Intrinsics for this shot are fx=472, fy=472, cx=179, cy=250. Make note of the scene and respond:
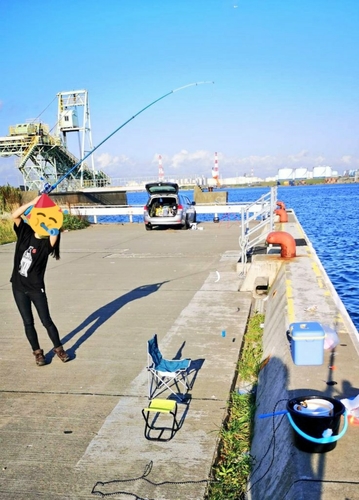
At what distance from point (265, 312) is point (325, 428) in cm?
465

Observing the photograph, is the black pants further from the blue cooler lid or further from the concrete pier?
the blue cooler lid

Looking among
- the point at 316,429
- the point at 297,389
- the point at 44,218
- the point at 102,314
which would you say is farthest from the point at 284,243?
the point at 316,429

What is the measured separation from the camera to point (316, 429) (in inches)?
123

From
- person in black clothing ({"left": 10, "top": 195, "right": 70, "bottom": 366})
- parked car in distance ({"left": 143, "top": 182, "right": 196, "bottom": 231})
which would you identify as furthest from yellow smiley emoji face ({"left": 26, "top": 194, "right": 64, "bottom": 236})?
parked car in distance ({"left": 143, "top": 182, "right": 196, "bottom": 231})

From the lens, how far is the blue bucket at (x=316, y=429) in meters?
3.10

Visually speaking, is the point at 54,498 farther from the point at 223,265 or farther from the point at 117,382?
the point at 223,265

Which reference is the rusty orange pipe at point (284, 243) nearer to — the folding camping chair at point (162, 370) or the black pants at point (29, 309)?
the folding camping chair at point (162, 370)

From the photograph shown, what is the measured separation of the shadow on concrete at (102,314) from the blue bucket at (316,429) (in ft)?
12.0

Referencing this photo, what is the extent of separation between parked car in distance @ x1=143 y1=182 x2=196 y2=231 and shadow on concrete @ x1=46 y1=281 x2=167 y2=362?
31.6 ft

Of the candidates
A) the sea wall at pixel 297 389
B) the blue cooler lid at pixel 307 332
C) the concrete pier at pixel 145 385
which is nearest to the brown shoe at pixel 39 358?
the concrete pier at pixel 145 385

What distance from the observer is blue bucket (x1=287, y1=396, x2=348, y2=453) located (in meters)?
3.10

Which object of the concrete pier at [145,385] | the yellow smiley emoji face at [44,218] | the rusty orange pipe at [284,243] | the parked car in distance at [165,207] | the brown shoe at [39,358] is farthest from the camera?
the parked car in distance at [165,207]

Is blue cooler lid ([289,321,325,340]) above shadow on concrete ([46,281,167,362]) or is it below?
above

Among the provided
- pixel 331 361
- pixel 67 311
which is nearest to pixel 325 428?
pixel 331 361
